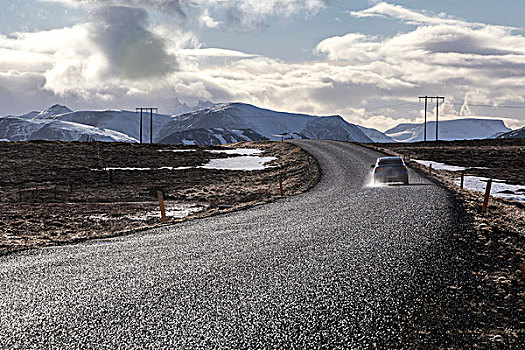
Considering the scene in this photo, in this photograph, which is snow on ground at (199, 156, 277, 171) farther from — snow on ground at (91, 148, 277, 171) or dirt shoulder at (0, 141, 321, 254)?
dirt shoulder at (0, 141, 321, 254)

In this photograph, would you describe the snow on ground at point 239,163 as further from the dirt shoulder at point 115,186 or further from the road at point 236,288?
the road at point 236,288

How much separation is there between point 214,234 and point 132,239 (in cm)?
198

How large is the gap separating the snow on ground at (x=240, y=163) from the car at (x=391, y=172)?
2006 cm

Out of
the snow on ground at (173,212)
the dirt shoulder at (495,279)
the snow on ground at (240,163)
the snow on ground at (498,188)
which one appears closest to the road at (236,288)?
the dirt shoulder at (495,279)

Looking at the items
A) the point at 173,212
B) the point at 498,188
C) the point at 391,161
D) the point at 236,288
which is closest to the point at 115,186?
the point at 173,212

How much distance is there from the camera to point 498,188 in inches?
1235

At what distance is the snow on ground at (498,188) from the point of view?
27.4 m

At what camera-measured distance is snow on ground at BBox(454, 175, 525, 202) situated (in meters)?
27.4

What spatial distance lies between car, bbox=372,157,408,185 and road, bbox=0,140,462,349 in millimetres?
12674

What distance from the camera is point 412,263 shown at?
296 inches

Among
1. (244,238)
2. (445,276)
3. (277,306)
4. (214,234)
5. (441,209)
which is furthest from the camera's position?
(441,209)

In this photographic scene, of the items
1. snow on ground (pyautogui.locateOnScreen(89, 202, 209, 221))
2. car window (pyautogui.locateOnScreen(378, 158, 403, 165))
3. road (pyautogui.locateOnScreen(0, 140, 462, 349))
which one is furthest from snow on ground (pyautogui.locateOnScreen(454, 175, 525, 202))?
road (pyautogui.locateOnScreen(0, 140, 462, 349))

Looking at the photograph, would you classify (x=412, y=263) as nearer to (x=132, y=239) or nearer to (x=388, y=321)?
(x=388, y=321)

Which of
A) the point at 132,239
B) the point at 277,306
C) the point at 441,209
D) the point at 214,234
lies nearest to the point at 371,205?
the point at 441,209
